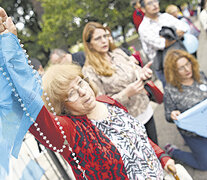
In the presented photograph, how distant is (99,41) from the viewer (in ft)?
7.68

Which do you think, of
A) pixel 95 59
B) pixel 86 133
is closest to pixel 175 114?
pixel 95 59

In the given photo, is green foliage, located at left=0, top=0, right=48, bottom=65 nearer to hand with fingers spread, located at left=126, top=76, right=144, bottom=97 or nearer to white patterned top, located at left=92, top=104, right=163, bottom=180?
hand with fingers spread, located at left=126, top=76, right=144, bottom=97

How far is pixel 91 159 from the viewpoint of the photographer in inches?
53.3

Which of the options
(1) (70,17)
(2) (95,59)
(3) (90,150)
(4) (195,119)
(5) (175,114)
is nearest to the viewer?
(3) (90,150)

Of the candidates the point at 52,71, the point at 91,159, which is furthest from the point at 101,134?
the point at 52,71

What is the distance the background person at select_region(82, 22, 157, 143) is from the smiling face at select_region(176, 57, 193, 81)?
2.07 feet

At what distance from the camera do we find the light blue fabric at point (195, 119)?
8.09 ft

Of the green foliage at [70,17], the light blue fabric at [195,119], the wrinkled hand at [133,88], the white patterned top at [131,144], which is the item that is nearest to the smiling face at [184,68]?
the light blue fabric at [195,119]

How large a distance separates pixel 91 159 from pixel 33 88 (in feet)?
2.05

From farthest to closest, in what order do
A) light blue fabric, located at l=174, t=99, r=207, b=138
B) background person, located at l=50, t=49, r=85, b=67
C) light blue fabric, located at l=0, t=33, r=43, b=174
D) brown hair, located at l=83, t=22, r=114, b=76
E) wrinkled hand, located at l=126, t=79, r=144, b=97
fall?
background person, located at l=50, t=49, r=85, b=67 → light blue fabric, located at l=174, t=99, r=207, b=138 → brown hair, located at l=83, t=22, r=114, b=76 → wrinkled hand, located at l=126, t=79, r=144, b=97 → light blue fabric, located at l=0, t=33, r=43, b=174

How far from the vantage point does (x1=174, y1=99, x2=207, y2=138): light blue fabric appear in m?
2.47

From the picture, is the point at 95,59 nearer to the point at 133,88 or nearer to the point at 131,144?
the point at 133,88

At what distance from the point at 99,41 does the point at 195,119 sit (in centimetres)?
144

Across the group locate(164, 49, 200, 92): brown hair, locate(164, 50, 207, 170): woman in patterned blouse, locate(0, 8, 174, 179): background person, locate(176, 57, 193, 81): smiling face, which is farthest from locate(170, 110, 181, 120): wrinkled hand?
locate(0, 8, 174, 179): background person
